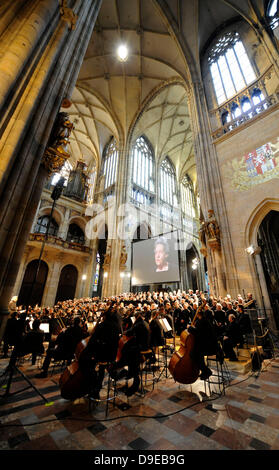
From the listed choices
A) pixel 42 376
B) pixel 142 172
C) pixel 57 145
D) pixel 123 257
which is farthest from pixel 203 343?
pixel 142 172

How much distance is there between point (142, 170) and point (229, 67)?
10965 millimetres

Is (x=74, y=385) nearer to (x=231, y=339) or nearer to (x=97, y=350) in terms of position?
(x=97, y=350)

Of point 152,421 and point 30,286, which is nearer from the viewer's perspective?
point 152,421

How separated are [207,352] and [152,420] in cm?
131

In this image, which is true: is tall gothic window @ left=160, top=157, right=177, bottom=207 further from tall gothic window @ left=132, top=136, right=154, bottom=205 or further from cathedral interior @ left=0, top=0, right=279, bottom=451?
tall gothic window @ left=132, top=136, right=154, bottom=205

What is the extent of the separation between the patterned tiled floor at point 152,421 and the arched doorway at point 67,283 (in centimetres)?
1480

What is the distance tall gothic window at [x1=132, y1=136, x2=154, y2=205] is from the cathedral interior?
188 millimetres

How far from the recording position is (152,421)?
2285 millimetres

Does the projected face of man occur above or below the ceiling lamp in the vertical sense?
below

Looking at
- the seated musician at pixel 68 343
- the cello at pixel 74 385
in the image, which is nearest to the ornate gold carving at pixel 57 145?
the seated musician at pixel 68 343

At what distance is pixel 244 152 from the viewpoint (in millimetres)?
9461

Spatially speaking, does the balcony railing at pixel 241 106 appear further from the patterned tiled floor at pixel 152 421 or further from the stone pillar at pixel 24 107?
the patterned tiled floor at pixel 152 421

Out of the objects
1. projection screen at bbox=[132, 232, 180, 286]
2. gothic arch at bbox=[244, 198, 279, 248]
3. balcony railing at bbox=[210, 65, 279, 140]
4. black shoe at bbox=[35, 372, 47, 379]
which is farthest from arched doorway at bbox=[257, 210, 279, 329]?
black shoe at bbox=[35, 372, 47, 379]

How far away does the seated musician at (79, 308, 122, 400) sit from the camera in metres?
2.69
